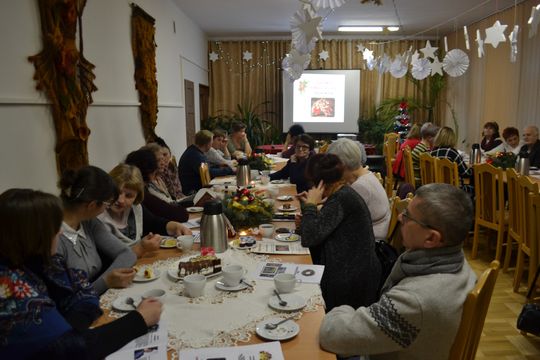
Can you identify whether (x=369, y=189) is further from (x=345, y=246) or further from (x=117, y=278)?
(x=117, y=278)

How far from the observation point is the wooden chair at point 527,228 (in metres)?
2.94

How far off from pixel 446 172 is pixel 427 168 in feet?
2.09

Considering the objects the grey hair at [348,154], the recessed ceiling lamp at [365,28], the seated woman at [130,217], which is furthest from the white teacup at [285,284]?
the recessed ceiling lamp at [365,28]

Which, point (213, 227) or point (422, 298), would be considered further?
point (213, 227)

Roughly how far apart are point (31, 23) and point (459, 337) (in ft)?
9.08

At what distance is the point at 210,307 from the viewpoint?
1.53 metres

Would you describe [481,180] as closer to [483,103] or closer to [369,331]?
[369,331]

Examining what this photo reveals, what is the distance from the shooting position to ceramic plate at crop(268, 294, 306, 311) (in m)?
1.49

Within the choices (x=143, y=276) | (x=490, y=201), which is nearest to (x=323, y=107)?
(x=490, y=201)

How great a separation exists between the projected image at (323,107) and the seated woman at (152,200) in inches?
259

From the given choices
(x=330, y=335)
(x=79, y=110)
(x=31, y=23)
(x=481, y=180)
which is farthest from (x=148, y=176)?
(x=481, y=180)

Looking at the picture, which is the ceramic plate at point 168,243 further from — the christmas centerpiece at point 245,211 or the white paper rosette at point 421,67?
the white paper rosette at point 421,67

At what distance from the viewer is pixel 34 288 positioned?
1.10 meters

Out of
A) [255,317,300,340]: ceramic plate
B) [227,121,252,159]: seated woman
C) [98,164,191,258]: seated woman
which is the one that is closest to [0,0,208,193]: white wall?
[98,164,191,258]: seated woman
